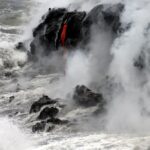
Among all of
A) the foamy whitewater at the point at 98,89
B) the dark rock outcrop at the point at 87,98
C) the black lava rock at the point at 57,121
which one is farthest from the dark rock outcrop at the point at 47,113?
the dark rock outcrop at the point at 87,98

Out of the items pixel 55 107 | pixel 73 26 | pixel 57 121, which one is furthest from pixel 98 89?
pixel 73 26

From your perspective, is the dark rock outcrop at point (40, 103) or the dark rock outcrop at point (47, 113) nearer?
the dark rock outcrop at point (47, 113)

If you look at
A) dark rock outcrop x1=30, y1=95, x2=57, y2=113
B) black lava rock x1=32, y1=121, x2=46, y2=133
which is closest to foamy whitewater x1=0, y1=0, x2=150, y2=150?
black lava rock x1=32, y1=121, x2=46, y2=133

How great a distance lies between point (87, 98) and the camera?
16.8 metres

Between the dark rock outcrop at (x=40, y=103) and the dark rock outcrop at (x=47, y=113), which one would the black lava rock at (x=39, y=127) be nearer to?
the dark rock outcrop at (x=47, y=113)

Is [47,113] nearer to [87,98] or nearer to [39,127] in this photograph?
[39,127]

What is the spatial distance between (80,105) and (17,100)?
3269 millimetres

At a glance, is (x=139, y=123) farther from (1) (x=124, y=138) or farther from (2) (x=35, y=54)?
(2) (x=35, y=54)

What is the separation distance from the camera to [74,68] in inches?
803

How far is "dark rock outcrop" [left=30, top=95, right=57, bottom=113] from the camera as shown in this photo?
17.2 metres

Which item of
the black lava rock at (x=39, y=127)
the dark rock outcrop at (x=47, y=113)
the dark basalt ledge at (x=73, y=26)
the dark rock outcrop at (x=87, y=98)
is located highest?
the dark basalt ledge at (x=73, y=26)

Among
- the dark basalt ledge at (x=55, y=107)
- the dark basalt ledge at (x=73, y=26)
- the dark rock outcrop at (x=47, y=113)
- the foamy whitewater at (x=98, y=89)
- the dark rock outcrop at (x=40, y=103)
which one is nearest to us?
the foamy whitewater at (x=98, y=89)

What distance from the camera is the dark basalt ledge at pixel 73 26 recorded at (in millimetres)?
20094

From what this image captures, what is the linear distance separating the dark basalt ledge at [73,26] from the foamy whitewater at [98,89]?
400 millimetres
